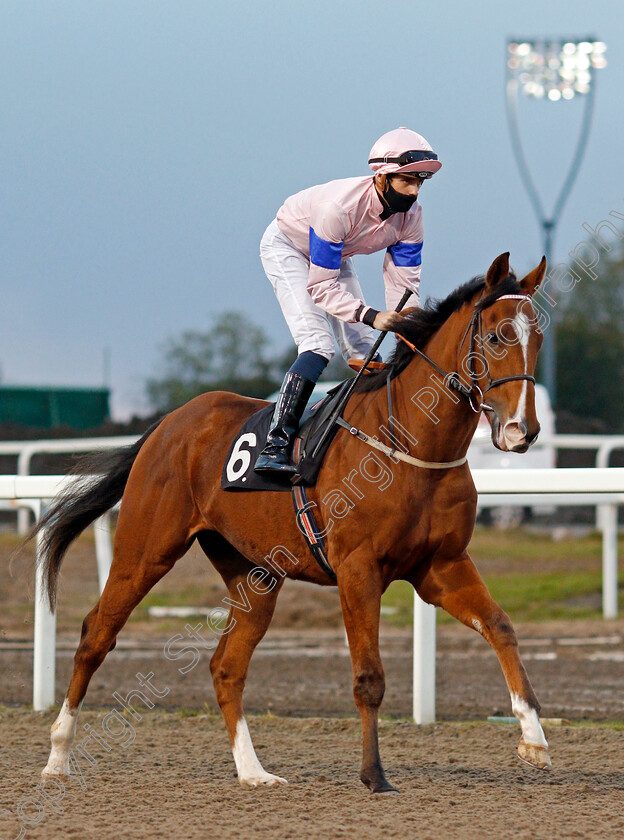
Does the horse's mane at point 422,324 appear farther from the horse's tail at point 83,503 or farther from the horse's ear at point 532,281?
the horse's tail at point 83,503

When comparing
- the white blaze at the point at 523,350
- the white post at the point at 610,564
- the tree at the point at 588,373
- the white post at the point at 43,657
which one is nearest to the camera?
the white blaze at the point at 523,350

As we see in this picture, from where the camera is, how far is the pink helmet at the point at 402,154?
447cm

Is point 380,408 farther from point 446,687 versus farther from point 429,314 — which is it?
point 446,687

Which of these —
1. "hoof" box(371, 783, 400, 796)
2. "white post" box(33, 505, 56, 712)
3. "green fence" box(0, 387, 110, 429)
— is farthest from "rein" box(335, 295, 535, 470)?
"green fence" box(0, 387, 110, 429)

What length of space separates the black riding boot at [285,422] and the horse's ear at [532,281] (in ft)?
3.28

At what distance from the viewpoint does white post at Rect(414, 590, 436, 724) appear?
5.66m

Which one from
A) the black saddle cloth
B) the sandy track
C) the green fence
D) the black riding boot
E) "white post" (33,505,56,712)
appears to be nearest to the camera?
the sandy track

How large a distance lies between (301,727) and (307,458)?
1889mm

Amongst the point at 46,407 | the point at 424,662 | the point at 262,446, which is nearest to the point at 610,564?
the point at 424,662

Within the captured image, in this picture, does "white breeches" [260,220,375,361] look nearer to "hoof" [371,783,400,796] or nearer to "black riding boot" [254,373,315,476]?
"black riding boot" [254,373,315,476]

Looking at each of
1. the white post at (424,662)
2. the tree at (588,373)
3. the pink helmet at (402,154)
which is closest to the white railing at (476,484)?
the white post at (424,662)

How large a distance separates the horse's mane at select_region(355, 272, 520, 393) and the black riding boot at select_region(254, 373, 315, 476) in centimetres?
24

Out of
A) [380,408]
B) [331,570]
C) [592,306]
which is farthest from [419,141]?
[592,306]

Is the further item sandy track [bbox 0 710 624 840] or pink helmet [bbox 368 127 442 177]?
pink helmet [bbox 368 127 442 177]
